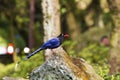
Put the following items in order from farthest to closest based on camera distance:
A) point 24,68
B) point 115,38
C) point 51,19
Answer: point 24,68 → point 51,19 → point 115,38

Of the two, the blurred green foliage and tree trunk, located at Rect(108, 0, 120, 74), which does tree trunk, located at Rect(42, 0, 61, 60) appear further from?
tree trunk, located at Rect(108, 0, 120, 74)

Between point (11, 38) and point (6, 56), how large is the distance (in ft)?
3.77

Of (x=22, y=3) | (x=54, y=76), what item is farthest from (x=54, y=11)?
(x=22, y=3)

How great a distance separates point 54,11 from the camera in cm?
1519

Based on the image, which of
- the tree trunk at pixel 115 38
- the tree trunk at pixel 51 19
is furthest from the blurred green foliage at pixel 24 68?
the tree trunk at pixel 115 38

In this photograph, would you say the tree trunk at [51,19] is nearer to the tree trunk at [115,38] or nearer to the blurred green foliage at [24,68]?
the blurred green foliage at [24,68]

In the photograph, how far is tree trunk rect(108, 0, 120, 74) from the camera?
1460 centimetres

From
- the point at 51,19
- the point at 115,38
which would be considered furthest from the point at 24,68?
the point at 115,38

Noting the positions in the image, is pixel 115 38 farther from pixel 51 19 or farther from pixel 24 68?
pixel 24 68

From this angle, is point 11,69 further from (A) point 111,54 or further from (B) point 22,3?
(B) point 22,3

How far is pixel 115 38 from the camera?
14852 millimetres

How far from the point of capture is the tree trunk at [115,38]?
47.9 feet

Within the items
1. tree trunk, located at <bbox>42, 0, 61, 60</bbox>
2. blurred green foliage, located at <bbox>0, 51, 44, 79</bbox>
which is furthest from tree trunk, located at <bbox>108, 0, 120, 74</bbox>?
blurred green foliage, located at <bbox>0, 51, 44, 79</bbox>

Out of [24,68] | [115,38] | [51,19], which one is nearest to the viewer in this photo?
[115,38]
